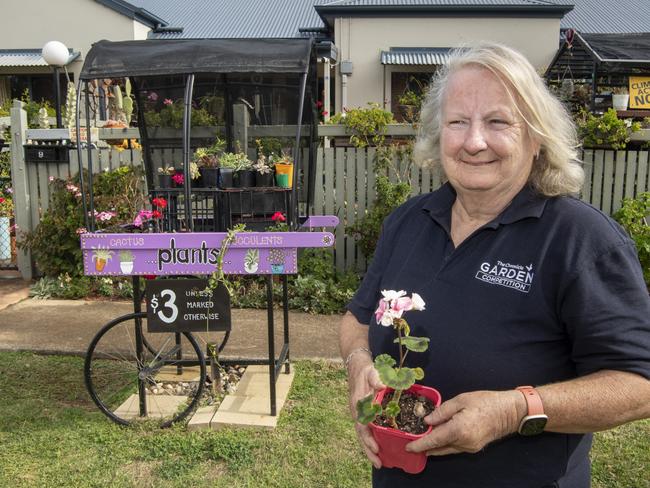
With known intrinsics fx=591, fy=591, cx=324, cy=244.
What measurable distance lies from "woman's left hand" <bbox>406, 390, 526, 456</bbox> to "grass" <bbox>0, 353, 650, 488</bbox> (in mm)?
1784

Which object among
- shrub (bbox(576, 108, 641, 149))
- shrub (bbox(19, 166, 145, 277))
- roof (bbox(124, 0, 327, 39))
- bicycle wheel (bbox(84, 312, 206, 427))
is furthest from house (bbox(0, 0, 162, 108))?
shrub (bbox(576, 108, 641, 149))

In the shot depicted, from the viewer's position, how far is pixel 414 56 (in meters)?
13.5

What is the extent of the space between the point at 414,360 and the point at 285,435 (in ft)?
6.70

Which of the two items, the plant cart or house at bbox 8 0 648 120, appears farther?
house at bbox 8 0 648 120

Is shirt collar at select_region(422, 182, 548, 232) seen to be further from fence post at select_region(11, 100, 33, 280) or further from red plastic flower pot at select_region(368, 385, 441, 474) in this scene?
fence post at select_region(11, 100, 33, 280)

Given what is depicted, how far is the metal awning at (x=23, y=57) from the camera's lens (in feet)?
48.1

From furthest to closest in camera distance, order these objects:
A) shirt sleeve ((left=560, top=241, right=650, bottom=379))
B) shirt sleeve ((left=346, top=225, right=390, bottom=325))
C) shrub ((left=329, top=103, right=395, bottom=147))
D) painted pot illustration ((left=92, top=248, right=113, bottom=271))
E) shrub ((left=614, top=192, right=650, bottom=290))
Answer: shrub ((left=329, top=103, right=395, bottom=147))
shrub ((left=614, top=192, right=650, bottom=290))
painted pot illustration ((left=92, top=248, right=113, bottom=271))
shirt sleeve ((left=346, top=225, right=390, bottom=325))
shirt sleeve ((left=560, top=241, right=650, bottom=379))

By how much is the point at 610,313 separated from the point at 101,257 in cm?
275

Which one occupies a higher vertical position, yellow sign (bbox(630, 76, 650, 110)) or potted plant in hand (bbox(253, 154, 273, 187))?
yellow sign (bbox(630, 76, 650, 110))

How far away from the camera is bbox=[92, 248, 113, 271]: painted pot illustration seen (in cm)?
330

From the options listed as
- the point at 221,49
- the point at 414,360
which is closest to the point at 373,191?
the point at 221,49

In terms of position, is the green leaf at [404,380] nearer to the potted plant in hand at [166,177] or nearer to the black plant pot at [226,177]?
the black plant pot at [226,177]

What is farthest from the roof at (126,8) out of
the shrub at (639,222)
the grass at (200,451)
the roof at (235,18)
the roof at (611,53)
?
the grass at (200,451)

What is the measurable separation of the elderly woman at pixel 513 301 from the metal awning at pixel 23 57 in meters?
15.0
